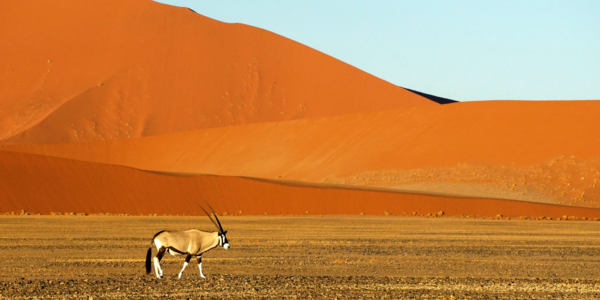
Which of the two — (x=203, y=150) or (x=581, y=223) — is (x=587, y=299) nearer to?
(x=581, y=223)

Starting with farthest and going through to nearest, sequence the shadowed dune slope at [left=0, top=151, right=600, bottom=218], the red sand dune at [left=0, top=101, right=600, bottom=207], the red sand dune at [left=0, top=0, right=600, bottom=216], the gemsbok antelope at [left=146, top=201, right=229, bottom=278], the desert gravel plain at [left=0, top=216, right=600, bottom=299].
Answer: the red sand dune at [left=0, top=101, right=600, bottom=207] < the red sand dune at [left=0, top=0, right=600, bottom=216] < the shadowed dune slope at [left=0, top=151, right=600, bottom=218] < the desert gravel plain at [left=0, top=216, right=600, bottom=299] < the gemsbok antelope at [left=146, top=201, right=229, bottom=278]

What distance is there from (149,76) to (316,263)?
67.4 meters

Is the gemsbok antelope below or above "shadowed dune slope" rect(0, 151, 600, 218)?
below

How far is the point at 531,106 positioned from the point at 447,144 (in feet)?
24.5

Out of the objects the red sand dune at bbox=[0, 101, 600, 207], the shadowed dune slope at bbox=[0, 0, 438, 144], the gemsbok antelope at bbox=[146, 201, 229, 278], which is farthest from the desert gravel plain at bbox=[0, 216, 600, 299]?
the shadowed dune slope at bbox=[0, 0, 438, 144]

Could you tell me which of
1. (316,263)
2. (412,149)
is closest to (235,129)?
(412,149)

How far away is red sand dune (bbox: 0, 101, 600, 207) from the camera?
4656cm

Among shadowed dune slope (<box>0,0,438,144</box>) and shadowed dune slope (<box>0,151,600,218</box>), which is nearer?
shadowed dune slope (<box>0,151,600,218</box>)

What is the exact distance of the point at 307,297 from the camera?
9.98m

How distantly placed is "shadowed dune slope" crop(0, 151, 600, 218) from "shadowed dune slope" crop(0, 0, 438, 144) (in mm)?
32266

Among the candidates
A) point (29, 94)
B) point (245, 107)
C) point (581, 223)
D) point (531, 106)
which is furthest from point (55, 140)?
point (581, 223)

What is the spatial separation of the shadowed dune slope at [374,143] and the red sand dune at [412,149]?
0.08 meters

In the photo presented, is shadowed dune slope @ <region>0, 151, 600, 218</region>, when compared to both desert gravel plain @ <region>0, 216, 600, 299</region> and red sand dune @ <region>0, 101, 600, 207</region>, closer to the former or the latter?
red sand dune @ <region>0, 101, 600, 207</region>

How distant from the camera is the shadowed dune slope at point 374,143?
50.4 meters
